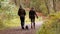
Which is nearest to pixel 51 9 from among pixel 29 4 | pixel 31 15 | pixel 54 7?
pixel 54 7

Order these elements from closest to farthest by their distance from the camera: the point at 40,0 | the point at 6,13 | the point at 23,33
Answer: the point at 23,33, the point at 6,13, the point at 40,0

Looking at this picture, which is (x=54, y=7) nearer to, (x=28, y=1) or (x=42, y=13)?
(x=42, y=13)

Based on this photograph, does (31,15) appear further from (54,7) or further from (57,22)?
(54,7)

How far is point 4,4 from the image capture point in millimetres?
33000

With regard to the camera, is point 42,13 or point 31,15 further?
point 42,13

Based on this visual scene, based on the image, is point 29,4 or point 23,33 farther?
point 29,4

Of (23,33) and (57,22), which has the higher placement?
(57,22)

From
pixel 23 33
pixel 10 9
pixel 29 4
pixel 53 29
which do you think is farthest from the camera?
pixel 29 4

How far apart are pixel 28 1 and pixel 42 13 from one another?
5.85m

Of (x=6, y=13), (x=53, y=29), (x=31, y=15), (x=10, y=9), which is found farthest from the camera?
(x=10, y=9)

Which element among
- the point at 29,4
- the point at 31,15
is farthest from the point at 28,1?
the point at 31,15

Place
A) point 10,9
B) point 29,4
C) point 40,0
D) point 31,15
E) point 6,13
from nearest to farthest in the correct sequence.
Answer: point 31,15 → point 6,13 → point 10,9 → point 40,0 → point 29,4

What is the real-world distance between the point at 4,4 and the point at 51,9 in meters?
16.7

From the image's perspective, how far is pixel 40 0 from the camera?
1848 inches
